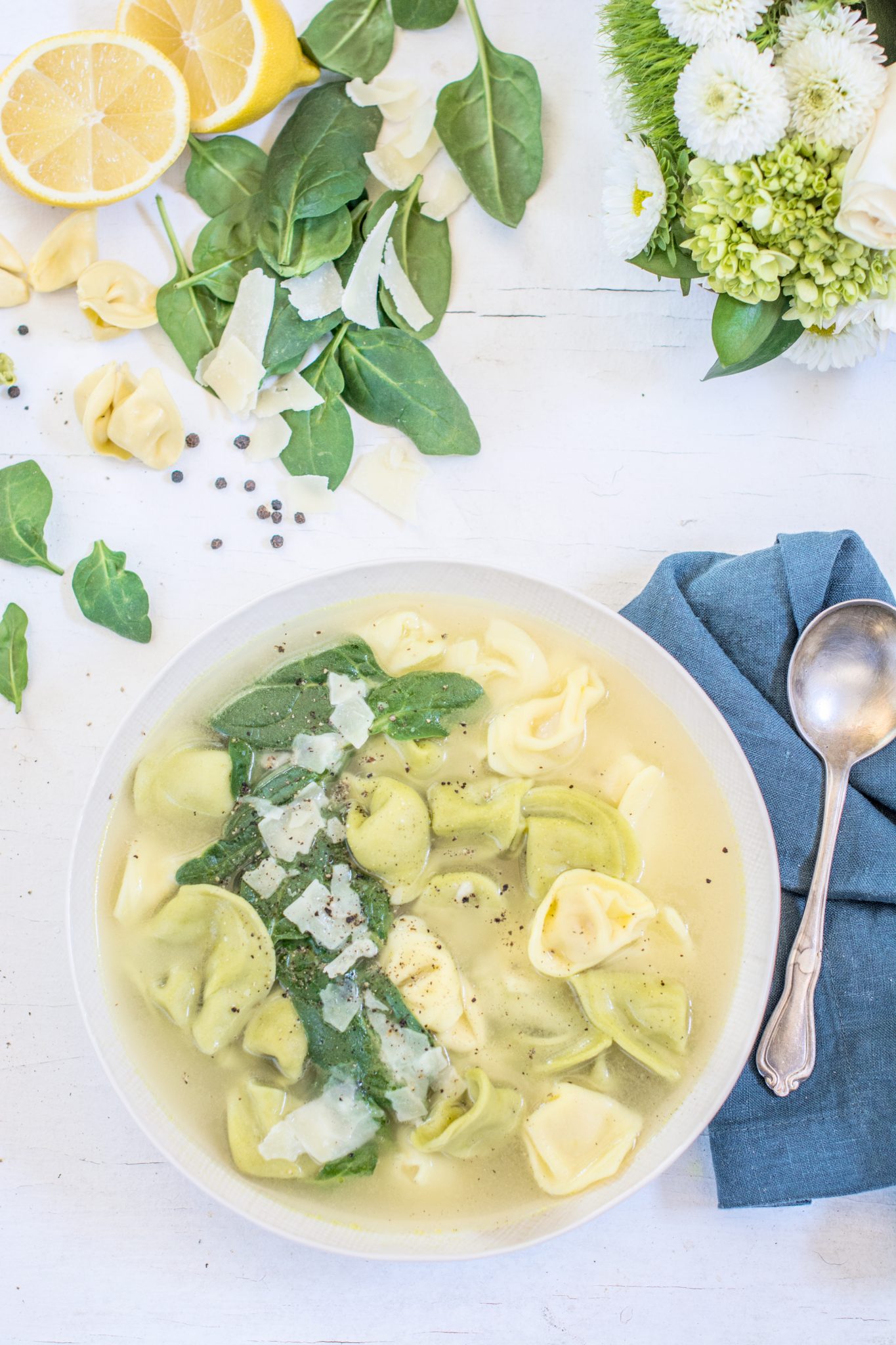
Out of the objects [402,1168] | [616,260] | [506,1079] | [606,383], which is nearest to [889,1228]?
[506,1079]

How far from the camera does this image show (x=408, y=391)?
2471 millimetres

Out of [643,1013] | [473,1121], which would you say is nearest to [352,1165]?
[473,1121]

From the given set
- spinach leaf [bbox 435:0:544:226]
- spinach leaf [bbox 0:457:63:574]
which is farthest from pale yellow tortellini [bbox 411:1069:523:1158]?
spinach leaf [bbox 435:0:544:226]

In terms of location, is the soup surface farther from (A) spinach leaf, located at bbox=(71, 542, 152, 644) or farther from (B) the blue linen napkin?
(A) spinach leaf, located at bbox=(71, 542, 152, 644)

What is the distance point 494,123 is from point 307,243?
534mm

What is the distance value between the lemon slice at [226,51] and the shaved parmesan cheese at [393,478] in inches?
33.9

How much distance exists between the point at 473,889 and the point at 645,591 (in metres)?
0.79

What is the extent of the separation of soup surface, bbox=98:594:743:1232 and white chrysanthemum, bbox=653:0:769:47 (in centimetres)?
122

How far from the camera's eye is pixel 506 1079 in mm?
2250

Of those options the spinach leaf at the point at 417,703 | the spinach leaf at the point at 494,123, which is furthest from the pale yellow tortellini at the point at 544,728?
the spinach leaf at the point at 494,123

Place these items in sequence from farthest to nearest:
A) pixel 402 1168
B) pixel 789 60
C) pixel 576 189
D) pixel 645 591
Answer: pixel 576 189, pixel 645 591, pixel 402 1168, pixel 789 60

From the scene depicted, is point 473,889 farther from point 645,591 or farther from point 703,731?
point 645,591

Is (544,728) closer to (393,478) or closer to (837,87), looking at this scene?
(393,478)

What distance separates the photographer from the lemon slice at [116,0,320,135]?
7.84ft
